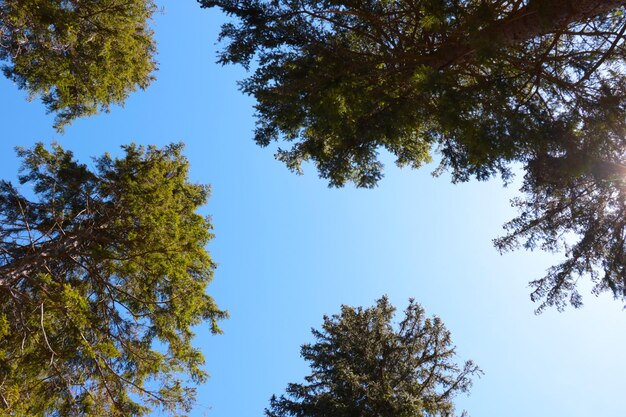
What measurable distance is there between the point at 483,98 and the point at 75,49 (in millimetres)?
9891

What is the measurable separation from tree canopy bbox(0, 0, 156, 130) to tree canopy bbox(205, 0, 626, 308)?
4152 millimetres

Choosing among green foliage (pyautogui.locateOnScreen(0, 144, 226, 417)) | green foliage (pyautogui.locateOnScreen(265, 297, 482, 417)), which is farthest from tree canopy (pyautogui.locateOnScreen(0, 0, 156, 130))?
green foliage (pyautogui.locateOnScreen(265, 297, 482, 417))

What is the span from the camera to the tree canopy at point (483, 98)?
7449 millimetres

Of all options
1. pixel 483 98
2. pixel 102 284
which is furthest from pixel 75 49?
pixel 483 98

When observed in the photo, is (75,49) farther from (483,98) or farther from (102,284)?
(483,98)

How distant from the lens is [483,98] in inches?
313

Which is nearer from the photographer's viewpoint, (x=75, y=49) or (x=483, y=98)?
(x=483, y=98)

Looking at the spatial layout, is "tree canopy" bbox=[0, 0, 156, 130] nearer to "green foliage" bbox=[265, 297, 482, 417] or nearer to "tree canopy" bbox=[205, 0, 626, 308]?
"tree canopy" bbox=[205, 0, 626, 308]

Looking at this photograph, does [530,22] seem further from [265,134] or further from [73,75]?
[73,75]

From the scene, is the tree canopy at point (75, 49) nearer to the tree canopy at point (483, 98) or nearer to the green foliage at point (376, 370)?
the tree canopy at point (483, 98)

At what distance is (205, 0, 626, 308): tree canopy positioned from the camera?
7449mm

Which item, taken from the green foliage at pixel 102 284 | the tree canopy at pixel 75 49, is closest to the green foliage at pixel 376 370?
the green foliage at pixel 102 284

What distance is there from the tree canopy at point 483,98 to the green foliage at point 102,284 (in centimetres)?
325

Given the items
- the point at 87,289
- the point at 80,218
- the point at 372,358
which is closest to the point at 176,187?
the point at 80,218
